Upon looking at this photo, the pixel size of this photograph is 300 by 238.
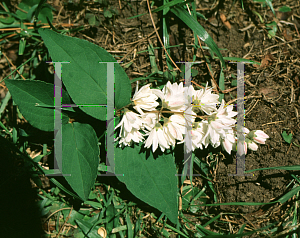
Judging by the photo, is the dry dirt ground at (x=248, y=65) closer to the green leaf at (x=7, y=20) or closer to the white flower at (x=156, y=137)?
the green leaf at (x=7, y=20)

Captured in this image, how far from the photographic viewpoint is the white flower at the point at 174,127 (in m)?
1.27

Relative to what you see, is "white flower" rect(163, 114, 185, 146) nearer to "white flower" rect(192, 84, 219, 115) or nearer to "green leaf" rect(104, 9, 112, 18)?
"white flower" rect(192, 84, 219, 115)

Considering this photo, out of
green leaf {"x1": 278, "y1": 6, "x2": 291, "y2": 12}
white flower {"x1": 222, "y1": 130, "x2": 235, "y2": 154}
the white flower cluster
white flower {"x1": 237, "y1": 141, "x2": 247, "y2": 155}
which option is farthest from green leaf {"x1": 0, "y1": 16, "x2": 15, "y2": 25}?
green leaf {"x1": 278, "y1": 6, "x2": 291, "y2": 12}

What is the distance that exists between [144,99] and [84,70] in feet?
1.30

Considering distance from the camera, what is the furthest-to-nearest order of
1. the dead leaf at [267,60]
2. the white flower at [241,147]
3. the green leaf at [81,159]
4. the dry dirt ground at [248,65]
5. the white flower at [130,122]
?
1. the dead leaf at [267,60]
2. the dry dirt ground at [248,65]
3. the white flower at [241,147]
4. the green leaf at [81,159]
5. the white flower at [130,122]

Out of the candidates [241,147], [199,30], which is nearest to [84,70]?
[199,30]

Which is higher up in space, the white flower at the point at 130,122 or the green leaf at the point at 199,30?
the green leaf at the point at 199,30

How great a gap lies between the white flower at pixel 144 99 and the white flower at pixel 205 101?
260 millimetres

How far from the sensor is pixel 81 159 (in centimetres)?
136

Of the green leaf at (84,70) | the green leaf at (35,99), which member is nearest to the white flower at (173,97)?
the green leaf at (84,70)

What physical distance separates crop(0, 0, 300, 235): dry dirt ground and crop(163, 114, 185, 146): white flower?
59cm

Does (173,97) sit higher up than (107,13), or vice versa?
(107,13)

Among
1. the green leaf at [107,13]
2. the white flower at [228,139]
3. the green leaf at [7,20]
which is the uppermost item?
the green leaf at [107,13]

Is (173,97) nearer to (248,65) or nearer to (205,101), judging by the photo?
(205,101)
